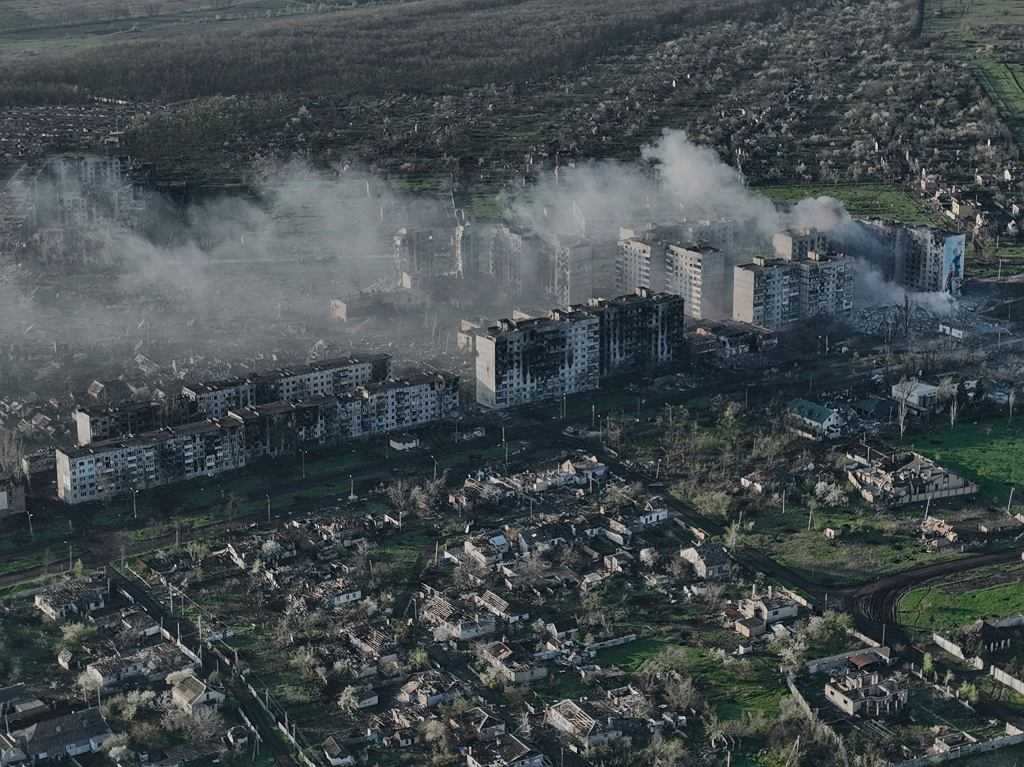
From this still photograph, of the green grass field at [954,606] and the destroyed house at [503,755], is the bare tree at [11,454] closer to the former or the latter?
the destroyed house at [503,755]

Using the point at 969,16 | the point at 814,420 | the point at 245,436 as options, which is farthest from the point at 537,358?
the point at 969,16

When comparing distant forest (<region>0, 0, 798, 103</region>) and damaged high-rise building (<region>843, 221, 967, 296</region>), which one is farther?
distant forest (<region>0, 0, 798, 103</region>)

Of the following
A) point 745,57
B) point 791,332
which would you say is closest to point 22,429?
point 791,332

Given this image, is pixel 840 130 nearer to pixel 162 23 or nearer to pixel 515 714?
pixel 162 23

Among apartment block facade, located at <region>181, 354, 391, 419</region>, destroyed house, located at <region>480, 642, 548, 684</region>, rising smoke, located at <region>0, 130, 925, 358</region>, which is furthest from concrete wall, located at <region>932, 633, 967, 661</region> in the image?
rising smoke, located at <region>0, 130, 925, 358</region>

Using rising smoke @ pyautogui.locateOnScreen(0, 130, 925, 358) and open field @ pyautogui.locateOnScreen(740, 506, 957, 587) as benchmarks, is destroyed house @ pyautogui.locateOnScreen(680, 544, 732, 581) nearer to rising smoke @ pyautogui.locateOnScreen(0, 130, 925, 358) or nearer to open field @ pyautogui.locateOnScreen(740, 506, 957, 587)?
open field @ pyautogui.locateOnScreen(740, 506, 957, 587)

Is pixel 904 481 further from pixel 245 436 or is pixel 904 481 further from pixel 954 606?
pixel 245 436
